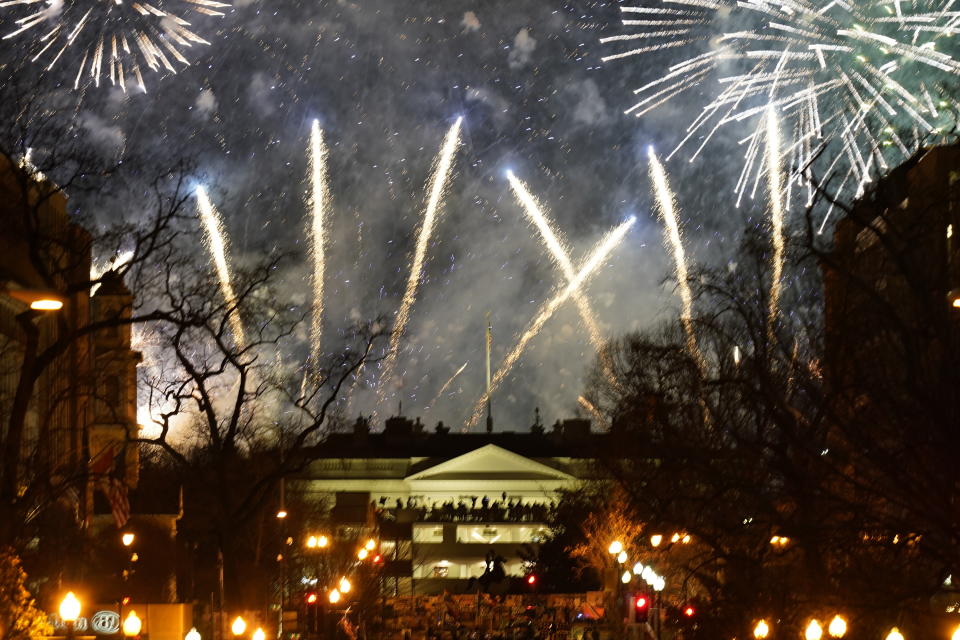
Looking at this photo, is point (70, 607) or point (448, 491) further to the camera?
point (448, 491)

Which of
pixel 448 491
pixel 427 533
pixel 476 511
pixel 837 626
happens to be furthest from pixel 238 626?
pixel 448 491

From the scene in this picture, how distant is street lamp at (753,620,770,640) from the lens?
30.0m

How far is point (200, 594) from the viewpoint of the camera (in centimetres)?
6825

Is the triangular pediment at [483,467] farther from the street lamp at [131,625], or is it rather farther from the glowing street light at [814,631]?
the glowing street light at [814,631]

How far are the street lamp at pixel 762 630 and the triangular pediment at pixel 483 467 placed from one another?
87274 mm

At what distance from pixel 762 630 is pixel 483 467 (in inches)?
3495

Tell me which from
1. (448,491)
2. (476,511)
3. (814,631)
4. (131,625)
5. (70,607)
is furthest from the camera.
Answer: (448,491)

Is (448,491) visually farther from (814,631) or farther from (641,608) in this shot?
(814,631)

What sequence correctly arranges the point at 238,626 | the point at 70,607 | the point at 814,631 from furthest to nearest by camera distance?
the point at 238,626 → the point at 814,631 → the point at 70,607

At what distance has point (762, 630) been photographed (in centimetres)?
3008

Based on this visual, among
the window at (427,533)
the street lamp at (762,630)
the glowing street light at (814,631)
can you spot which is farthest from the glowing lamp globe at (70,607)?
the window at (427,533)

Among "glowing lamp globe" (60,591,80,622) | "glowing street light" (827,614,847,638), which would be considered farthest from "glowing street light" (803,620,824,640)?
"glowing lamp globe" (60,591,80,622)

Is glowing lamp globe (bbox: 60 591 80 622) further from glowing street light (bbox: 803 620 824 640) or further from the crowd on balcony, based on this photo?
the crowd on balcony

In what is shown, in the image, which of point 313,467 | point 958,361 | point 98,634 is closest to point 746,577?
point 98,634
